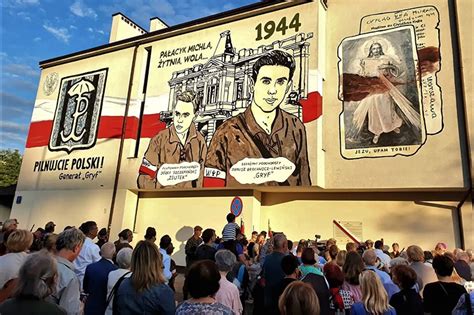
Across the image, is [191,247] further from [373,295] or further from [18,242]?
[373,295]

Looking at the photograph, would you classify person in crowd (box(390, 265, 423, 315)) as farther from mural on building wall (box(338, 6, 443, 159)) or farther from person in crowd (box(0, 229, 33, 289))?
mural on building wall (box(338, 6, 443, 159))

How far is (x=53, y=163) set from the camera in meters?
19.9

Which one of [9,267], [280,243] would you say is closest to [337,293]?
[280,243]

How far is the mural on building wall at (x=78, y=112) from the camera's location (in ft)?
63.3

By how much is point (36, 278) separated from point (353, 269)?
10.7 ft

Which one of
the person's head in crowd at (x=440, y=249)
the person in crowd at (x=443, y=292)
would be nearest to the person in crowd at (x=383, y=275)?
the person in crowd at (x=443, y=292)

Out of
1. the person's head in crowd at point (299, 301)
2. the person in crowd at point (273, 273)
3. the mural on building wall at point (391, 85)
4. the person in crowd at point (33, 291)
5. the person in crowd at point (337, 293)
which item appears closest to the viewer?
the person in crowd at point (33, 291)

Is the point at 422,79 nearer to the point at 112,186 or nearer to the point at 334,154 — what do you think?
the point at 334,154

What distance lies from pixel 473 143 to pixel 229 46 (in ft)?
33.1

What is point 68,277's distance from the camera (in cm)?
334

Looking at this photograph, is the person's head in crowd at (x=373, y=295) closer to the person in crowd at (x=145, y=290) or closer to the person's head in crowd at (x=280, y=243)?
the person's head in crowd at (x=280, y=243)

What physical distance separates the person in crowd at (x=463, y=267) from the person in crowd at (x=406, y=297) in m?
2.06

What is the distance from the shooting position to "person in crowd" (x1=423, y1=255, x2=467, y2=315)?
3.97 meters

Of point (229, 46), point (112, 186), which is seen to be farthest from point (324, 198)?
point (112, 186)
